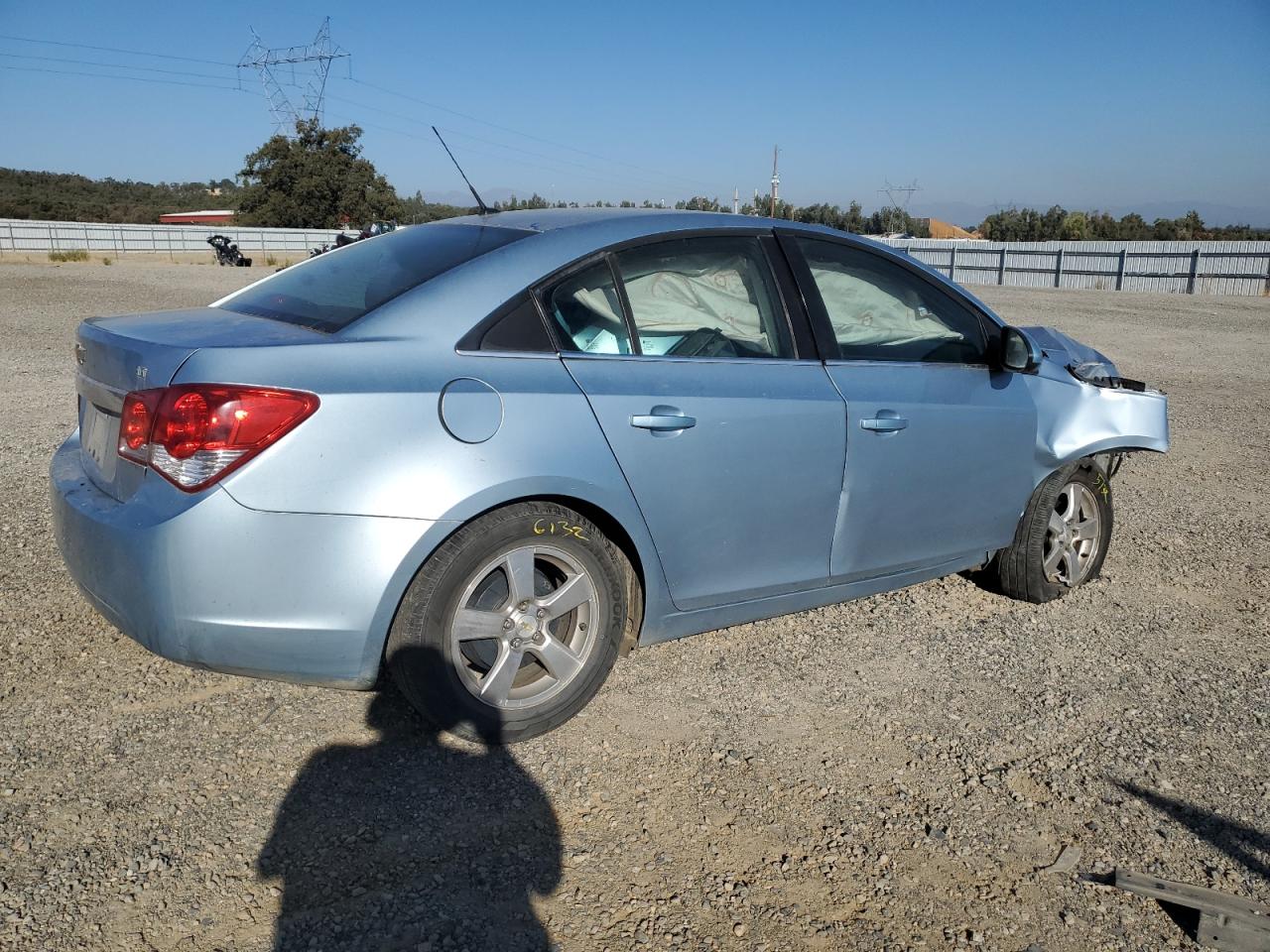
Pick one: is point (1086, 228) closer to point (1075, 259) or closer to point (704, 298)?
point (1075, 259)

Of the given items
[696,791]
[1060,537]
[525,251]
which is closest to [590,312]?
[525,251]

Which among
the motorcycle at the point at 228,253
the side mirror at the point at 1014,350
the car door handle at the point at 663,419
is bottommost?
the car door handle at the point at 663,419

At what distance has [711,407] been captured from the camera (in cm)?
367

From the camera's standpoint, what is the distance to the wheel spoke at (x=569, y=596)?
346cm

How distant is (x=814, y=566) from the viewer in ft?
13.4

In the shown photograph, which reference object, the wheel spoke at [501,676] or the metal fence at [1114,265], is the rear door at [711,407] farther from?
the metal fence at [1114,265]

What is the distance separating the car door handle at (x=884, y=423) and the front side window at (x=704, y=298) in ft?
1.30

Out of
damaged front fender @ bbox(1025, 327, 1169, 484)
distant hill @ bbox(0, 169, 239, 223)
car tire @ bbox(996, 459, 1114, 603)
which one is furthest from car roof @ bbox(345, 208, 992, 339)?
distant hill @ bbox(0, 169, 239, 223)

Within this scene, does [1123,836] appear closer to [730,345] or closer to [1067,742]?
[1067,742]

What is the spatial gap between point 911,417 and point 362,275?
6.99 ft

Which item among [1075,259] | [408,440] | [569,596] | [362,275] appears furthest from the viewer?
[1075,259]

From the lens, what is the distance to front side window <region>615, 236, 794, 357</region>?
3.80 metres

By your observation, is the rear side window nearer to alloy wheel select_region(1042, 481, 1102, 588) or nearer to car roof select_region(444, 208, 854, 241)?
car roof select_region(444, 208, 854, 241)

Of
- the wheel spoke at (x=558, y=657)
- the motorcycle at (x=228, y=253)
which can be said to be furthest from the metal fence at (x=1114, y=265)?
the wheel spoke at (x=558, y=657)
